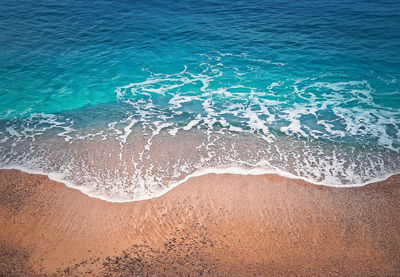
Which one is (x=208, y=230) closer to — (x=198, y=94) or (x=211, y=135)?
(x=211, y=135)

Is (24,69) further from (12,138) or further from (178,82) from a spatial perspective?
(178,82)

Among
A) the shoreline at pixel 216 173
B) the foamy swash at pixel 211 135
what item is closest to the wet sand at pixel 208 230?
the shoreline at pixel 216 173

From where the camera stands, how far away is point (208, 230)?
18.5 feet

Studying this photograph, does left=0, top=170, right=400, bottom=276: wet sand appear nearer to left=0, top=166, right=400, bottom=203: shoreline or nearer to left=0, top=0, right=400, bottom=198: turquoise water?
left=0, top=166, right=400, bottom=203: shoreline

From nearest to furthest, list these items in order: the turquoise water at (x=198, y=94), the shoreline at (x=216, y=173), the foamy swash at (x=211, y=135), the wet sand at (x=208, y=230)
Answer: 1. the wet sand at (x=208, y=230)
2. the shoreline at (x=216, y=173)
3. the foamy swash at (x=211, y=135)
4. the turquoise water at (x=198, y=94)

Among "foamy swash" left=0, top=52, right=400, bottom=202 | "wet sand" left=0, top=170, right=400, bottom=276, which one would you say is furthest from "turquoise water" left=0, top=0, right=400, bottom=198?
"wet sand" left=0, top=170, right=400, bottom=276

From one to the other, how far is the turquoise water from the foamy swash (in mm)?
55

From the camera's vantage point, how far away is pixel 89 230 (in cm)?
570

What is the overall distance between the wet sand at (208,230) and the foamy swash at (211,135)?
0.48 meters

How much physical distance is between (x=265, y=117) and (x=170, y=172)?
4.72 meters

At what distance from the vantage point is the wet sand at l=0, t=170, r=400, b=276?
4938 millimetres

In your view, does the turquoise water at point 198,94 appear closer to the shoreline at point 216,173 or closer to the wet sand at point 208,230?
the shoreline at point 216,173

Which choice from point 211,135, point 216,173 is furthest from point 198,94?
point 216,173

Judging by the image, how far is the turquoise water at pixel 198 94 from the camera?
7508 mm
